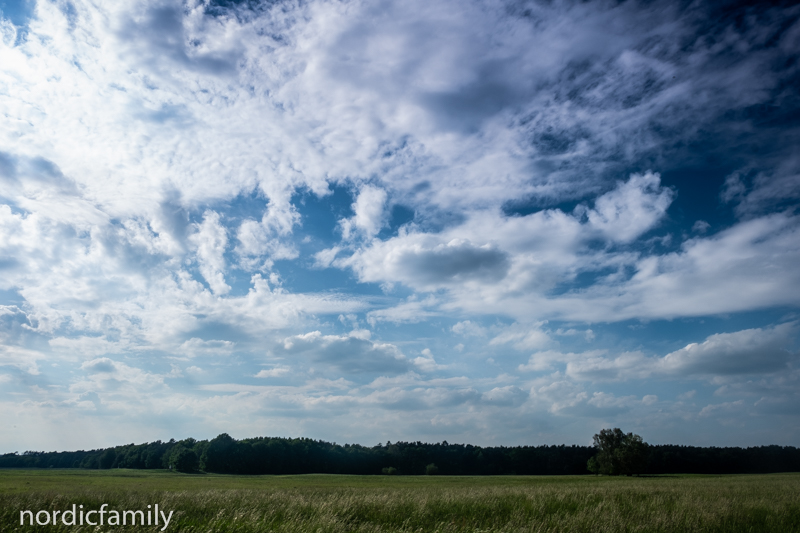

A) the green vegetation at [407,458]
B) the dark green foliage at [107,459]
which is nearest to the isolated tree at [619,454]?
the green vegetation at [407,458]

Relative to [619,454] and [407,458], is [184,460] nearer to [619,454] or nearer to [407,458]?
[407,458]

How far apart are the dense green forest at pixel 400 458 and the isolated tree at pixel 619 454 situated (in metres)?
3.98

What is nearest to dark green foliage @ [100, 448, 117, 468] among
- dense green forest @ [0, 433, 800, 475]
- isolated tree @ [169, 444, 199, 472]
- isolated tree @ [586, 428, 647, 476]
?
dense green forest @ [0, 433, 800, 475]

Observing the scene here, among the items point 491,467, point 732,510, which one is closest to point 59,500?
point 732,510

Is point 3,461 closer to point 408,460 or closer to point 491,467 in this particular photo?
point 408,460

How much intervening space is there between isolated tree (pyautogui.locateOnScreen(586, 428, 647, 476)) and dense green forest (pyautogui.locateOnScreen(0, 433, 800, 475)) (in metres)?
3.98

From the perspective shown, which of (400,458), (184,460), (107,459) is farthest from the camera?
(107,459)

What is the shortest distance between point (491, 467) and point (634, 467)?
134 ft

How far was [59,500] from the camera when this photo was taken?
17.6 metres

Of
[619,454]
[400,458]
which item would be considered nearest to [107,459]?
[400,458]

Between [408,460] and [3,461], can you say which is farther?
[3,461]

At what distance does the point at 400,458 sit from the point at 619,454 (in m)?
57.0

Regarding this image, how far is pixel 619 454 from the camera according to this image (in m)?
103

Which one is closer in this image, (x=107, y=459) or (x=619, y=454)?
(x=619, y=454)
